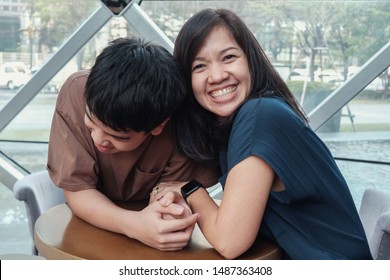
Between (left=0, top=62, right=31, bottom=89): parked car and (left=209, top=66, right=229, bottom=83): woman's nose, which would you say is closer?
(left=209, top=66, right=229, bottom=83): woman's nose

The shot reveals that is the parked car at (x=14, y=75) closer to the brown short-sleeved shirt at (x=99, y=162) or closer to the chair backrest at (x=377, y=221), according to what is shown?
the brown short-sleeved shirt at (x=99, y=162)

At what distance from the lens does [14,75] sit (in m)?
3.80

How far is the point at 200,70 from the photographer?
5.75 feet

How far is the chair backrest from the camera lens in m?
1.96

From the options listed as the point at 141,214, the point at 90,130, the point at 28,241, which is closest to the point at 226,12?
the point at 90,130

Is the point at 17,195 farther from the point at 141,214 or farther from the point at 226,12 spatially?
the point at 226,12

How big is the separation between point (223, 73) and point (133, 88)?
0.29 m

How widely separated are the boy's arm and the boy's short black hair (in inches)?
10.0

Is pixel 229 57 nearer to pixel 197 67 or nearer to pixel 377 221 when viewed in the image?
pixel 197 67

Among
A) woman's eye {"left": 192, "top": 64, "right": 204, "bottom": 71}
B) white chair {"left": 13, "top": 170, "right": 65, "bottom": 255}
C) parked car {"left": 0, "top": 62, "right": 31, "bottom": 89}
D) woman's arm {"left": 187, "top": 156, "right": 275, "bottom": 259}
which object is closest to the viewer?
woman's arm {"left": 187, "top": 156, "right": 275, "bottom": 259}

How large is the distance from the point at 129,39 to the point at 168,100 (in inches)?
10.2

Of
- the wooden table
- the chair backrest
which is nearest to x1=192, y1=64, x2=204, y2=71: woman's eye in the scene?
the wooden table

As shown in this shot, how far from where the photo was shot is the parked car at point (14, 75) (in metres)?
3.79

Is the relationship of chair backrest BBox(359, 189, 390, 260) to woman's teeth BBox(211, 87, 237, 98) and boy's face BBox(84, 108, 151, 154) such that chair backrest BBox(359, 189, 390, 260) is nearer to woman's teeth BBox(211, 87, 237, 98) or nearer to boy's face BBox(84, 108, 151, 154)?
woman's teeth BBox(211, 87, 237, 98)
